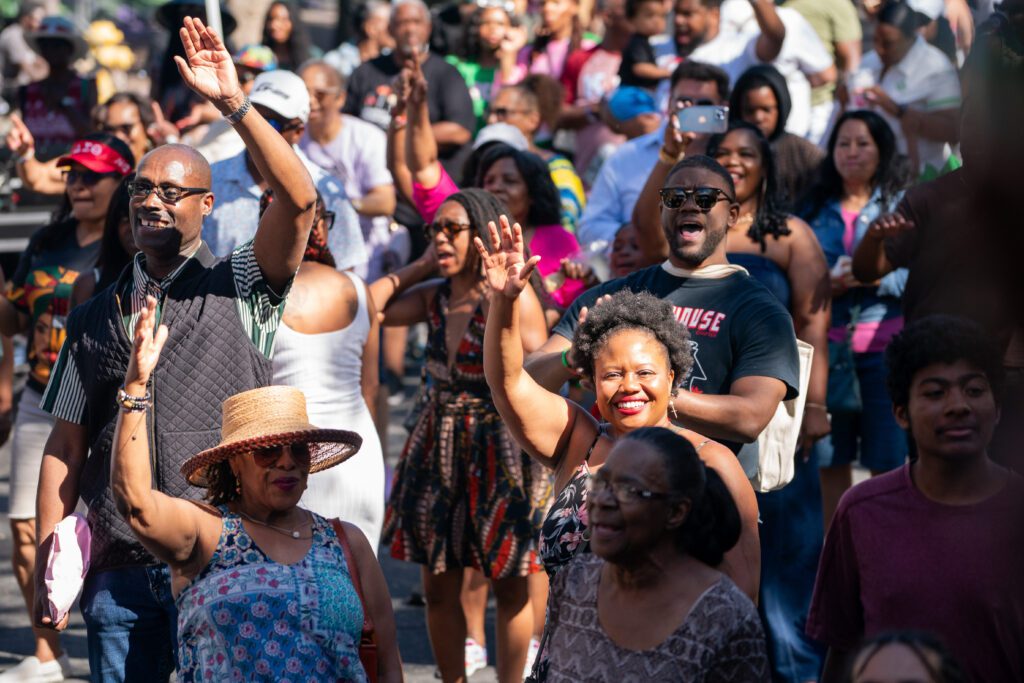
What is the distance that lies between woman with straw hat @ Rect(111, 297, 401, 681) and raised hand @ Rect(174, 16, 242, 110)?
2.50ft

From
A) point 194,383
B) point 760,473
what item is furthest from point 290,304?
point 760,473

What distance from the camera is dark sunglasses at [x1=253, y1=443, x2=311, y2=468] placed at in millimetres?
4043

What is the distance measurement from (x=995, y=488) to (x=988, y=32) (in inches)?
48.6

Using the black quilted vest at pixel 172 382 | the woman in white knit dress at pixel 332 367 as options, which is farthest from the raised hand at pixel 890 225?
the black quilted vest at pixel 172 382

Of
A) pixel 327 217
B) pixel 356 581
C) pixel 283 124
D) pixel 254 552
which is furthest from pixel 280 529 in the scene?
pixel 283 124

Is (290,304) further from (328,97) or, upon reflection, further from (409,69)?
(328,97)

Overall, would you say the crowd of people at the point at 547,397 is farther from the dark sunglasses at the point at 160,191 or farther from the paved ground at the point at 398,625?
the paved ground at the point at 398,625

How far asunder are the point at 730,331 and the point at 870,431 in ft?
6.80

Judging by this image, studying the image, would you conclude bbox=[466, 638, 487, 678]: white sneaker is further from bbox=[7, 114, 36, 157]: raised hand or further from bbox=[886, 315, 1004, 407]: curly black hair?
bbox=[7, 114, 36, 157]: raised hand

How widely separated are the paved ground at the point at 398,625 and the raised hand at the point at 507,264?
260cm

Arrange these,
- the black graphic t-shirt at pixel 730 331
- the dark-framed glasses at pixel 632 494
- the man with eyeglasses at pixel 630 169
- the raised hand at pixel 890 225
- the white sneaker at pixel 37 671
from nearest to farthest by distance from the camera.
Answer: the dark-framed glasses at pixel 632 494
the black graphic t-shirt at pixel 730 331
the raised hand at pixel 890 225
the white sneaker at pixel 37 671
the man with eyeglasses at pixel 630 169

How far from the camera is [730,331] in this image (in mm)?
4723

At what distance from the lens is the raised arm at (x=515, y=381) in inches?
157

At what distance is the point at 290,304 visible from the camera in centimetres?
544
